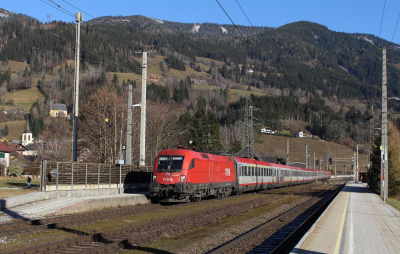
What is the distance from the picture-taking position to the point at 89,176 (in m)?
24.0

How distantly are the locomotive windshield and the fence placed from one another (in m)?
2.79

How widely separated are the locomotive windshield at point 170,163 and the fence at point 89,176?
9.14ft

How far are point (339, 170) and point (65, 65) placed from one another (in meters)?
137

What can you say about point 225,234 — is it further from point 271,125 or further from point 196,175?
point 271,125

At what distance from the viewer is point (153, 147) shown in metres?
56.5

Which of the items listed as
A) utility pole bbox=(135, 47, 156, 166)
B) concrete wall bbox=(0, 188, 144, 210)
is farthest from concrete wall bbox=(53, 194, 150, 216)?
utility pole bbox=(135, 47, 156, 166)

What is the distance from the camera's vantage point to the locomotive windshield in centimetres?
2233

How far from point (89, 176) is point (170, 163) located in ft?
18.3

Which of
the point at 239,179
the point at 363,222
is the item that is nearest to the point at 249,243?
the point at 363,222

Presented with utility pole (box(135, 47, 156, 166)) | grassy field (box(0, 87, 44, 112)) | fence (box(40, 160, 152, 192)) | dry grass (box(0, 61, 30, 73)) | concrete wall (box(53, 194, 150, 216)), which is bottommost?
concrete wall (box(53, 194, 150, 216))

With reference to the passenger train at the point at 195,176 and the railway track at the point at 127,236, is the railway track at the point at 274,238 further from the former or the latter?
the passenger train at the point at 195,176

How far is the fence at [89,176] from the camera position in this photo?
20594mm

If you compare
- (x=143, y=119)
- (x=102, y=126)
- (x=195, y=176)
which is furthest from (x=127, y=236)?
(x=102, y=126)

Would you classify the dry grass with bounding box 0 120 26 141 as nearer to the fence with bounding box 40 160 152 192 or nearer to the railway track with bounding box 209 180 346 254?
the fence with bounding box 40 160 152 192
